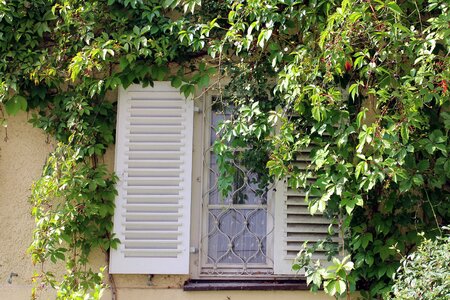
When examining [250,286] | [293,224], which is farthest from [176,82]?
[250,286]

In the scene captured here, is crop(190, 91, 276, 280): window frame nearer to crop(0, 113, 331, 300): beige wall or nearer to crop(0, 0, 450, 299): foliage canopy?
crop(0, 113, 331, 300): beige wall

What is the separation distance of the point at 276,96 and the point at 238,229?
1.02 metres

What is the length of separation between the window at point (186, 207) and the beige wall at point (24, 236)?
154 mm

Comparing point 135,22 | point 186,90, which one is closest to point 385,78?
point 186,90

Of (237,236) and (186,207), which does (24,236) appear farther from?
(237,236)

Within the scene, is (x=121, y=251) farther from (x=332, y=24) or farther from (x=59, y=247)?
(x=332, y=24)

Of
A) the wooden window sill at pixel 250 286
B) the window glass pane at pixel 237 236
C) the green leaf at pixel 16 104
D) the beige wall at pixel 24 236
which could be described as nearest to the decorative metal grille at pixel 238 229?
the window glass pane at pixel 237 236

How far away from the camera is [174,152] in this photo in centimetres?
488

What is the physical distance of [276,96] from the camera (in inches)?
187

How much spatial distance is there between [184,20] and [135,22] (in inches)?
16.0

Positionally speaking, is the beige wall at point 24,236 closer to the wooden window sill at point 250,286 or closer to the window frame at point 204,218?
the wooden window sill at point 250,286

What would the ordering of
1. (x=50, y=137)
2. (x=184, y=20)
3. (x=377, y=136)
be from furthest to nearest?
(x=50, y=137), (x=184, y=20), (x=377, y=136)

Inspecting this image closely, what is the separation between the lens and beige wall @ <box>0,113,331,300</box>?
15.8 ft

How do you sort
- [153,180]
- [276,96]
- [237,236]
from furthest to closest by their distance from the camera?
[237,236] < [153,180] < [276,96]
